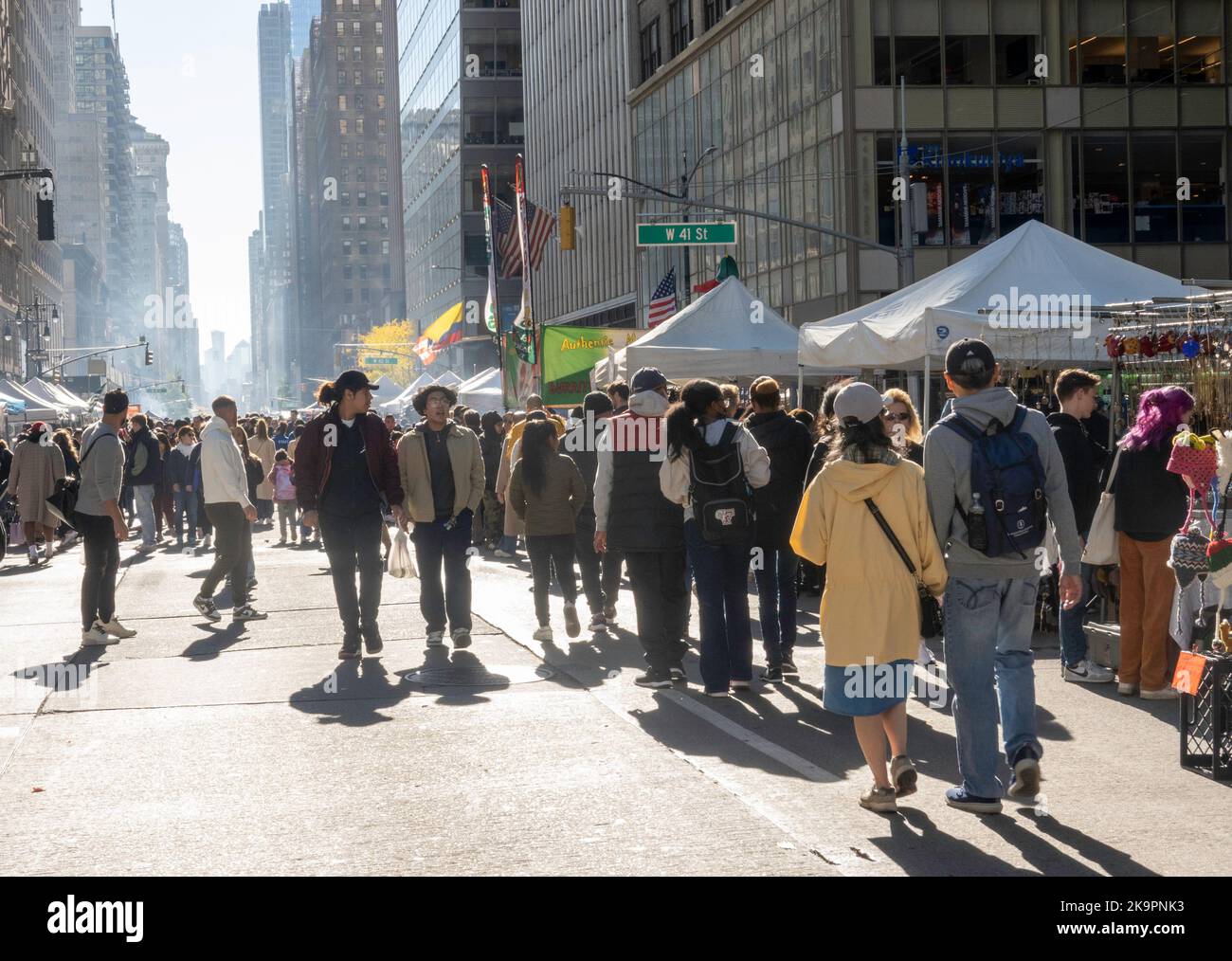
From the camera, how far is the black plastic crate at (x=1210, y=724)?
737cm

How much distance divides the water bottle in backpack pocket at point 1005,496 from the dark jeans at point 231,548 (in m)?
9.37

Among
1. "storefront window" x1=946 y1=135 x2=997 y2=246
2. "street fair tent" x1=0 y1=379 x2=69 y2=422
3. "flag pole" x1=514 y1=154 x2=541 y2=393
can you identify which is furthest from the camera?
"street fair tent" x1=0 y1=379 x2=69 y2=422

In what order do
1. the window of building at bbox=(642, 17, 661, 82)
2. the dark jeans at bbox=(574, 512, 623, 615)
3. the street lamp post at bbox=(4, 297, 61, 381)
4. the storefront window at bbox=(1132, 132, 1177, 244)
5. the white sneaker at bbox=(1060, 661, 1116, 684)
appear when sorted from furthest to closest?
the street lamp post at bbox=(4, 297, 61, 381) → the window of building at bbox=(642, 17, 661, 82) → the storefront window at bbox=(1132, 132, 1177, 244) → the dark jeans at bbox=(574, 512, 623, 615) → the white sneaker at bbox=(1060, 661, 1116, 684)

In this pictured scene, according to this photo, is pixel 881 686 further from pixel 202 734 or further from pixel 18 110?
pixel 18 110

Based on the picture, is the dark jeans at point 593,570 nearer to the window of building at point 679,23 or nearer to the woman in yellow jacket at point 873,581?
the woman in yellow jacket at point 873,581

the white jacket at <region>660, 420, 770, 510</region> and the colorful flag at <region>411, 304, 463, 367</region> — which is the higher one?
the colorful flag at <region>411, 304, 463, 367</region>

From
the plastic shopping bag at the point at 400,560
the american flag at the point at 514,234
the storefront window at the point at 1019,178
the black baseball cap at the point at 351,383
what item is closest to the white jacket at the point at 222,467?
the plastic shopping bag at the point at 400,560

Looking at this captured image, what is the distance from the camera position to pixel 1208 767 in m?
7.54

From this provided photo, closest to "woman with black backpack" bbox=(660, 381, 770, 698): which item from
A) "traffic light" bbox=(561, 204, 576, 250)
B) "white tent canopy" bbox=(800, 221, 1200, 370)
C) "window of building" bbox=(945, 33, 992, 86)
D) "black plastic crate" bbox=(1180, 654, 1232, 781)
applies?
"black plastic crate" bbox=(1180, 654, 1232, 781)

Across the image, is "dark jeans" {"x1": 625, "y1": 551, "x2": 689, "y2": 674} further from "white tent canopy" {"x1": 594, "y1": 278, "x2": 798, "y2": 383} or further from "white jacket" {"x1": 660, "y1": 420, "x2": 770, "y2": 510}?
"white tent canopy" {"x1": 594, "y1": 278, "x2": 798, "y2": 383}

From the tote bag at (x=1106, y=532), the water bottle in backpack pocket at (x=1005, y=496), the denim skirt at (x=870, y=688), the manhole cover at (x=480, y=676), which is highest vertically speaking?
the water bottle in backpack pocket at (x=1005, y=496)

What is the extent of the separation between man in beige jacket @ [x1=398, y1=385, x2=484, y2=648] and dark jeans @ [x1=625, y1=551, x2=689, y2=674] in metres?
2.30

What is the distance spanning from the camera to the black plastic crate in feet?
24.2

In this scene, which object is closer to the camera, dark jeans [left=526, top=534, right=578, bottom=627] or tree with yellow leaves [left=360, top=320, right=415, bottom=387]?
dark jeans [left=526, top=534, right=578, bottom=627]
